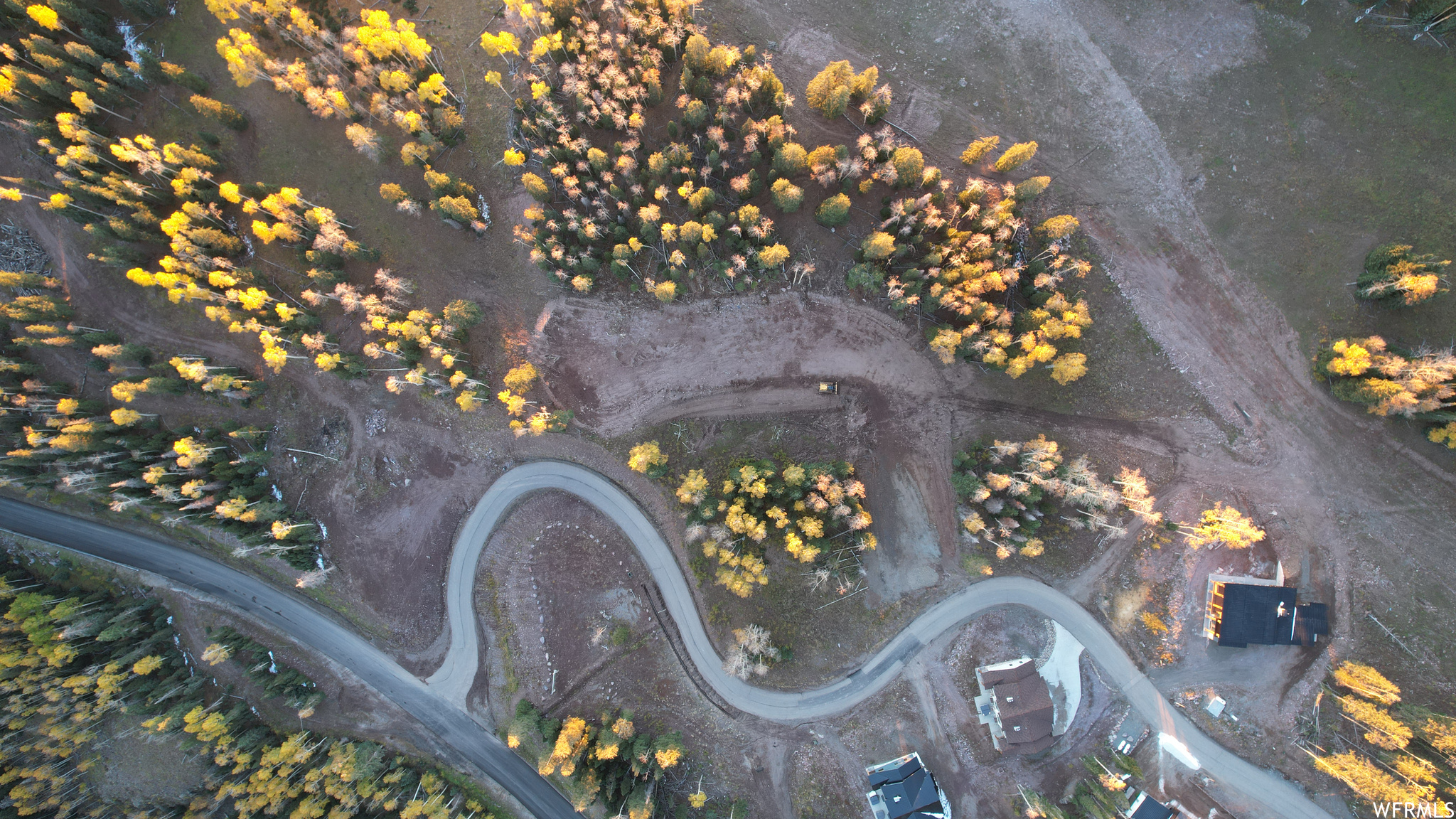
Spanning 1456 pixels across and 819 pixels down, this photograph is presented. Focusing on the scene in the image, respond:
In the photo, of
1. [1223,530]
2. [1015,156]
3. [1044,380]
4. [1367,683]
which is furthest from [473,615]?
[1367,683]

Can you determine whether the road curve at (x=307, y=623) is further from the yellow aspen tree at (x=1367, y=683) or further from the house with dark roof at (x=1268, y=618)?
the yellow aspen tree at (x=1367, y=683)

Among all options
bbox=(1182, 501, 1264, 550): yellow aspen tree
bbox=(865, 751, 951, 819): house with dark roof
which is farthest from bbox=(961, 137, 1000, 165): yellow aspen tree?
bbox=(865, 751, 951, 819): house with dark roof

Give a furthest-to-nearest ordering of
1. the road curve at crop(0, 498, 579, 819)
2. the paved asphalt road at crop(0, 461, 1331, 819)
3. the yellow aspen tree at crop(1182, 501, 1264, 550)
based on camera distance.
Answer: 1. the road curve at crop(0, 498, 579, 819)
2. the paved asphalt road at crop(0, 461, 1331, 819)
3. the yellow aspen tree at crop(1182, 501, 1264, 550)

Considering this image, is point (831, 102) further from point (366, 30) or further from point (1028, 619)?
point (1028, 619)

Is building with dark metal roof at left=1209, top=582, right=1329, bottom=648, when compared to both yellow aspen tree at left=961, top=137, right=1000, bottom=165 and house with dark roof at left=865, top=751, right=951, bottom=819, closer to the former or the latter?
house with dark roof at left=865, top=751, right=951, bottom=819

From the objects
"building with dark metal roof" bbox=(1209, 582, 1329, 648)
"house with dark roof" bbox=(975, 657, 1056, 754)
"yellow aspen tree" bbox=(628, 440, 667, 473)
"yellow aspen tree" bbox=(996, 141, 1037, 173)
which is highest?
"yellow aspen tree" bbox=(996, 141, 1037, 173)

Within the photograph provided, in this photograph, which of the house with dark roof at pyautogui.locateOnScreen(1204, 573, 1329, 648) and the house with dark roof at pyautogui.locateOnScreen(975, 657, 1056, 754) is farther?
the house with dark roof at pyautogui.locateOnScreen(975, 657, 1056, 754)

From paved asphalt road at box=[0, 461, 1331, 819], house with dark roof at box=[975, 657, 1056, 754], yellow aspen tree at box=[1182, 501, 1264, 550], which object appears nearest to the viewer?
yellow aspen tree at box=[1182, 501, 1264, 550]
